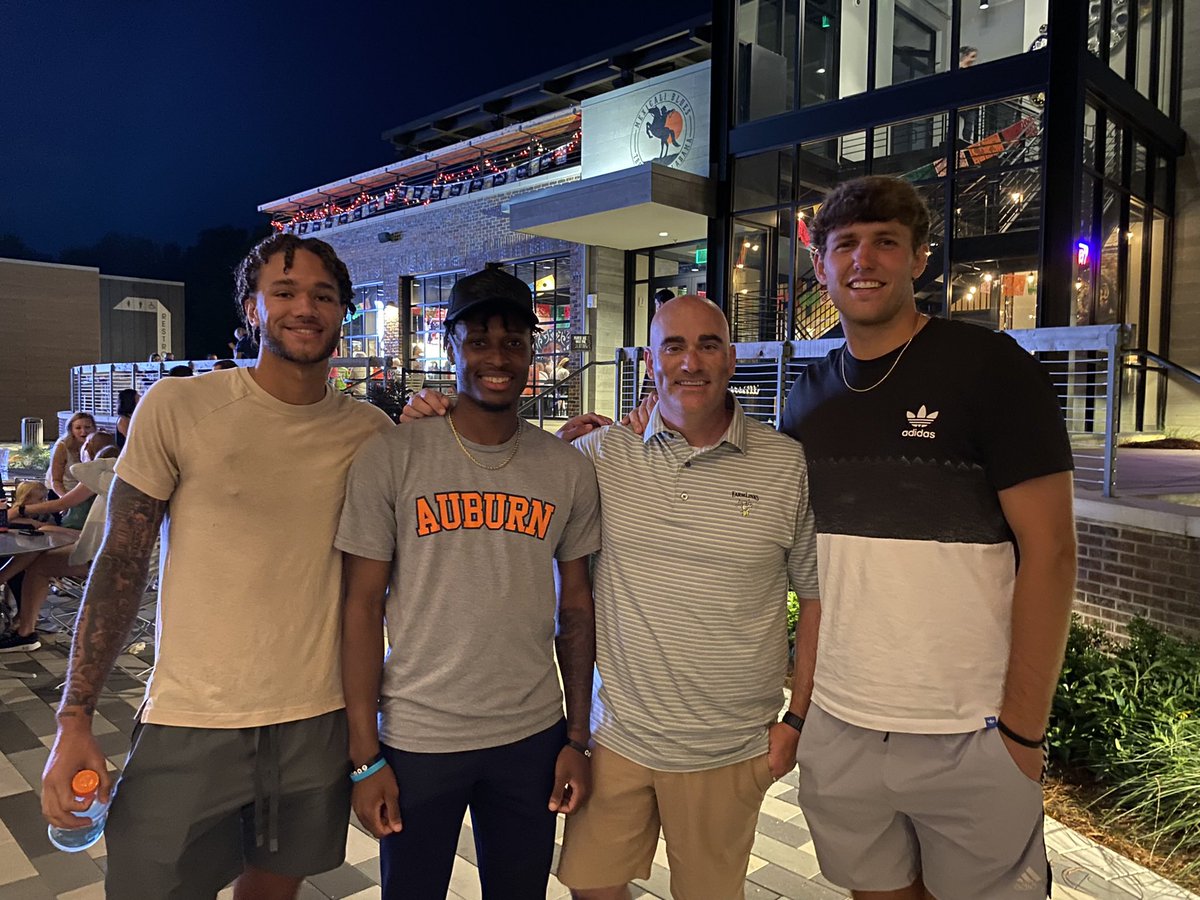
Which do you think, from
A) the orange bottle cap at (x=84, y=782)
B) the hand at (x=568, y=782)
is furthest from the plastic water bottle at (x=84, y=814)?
the hand at (x=568, y=782)

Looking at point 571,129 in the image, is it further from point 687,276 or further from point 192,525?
point 192,525

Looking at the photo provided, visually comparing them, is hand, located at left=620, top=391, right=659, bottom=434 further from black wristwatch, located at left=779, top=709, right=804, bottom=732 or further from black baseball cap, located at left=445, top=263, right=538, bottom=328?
black wristwatch, located at left=779, top=709, right=804, bottom=732

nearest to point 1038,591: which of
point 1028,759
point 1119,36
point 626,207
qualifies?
point 1028,759

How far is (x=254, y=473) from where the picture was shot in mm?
2090

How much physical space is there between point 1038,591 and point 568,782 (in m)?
1.32

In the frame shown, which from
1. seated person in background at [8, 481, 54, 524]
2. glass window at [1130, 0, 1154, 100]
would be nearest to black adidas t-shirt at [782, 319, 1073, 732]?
seated person in background at [8, 481, 54, 524]

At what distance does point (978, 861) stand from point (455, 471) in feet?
5.47

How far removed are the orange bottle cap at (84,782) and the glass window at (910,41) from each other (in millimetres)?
13730

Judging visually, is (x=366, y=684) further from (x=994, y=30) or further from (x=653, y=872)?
(x=994, y=30)

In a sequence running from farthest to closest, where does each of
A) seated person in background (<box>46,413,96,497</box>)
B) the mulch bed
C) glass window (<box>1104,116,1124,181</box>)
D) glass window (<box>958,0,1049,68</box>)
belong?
glass window (<box>1104,116,1124,181</box>) → glass window (<box>958,0,1049,68</box>) → seated person in background (<box>46,413,96,497</box>) → the mulch bed

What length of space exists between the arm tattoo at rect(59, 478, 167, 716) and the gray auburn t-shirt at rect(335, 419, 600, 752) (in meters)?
0.49

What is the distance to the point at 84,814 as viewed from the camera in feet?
6.38

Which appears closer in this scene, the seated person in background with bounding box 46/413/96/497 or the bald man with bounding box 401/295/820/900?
the bald man with bounding box 401/295/820/900

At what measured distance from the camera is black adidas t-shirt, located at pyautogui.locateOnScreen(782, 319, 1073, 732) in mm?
1990
